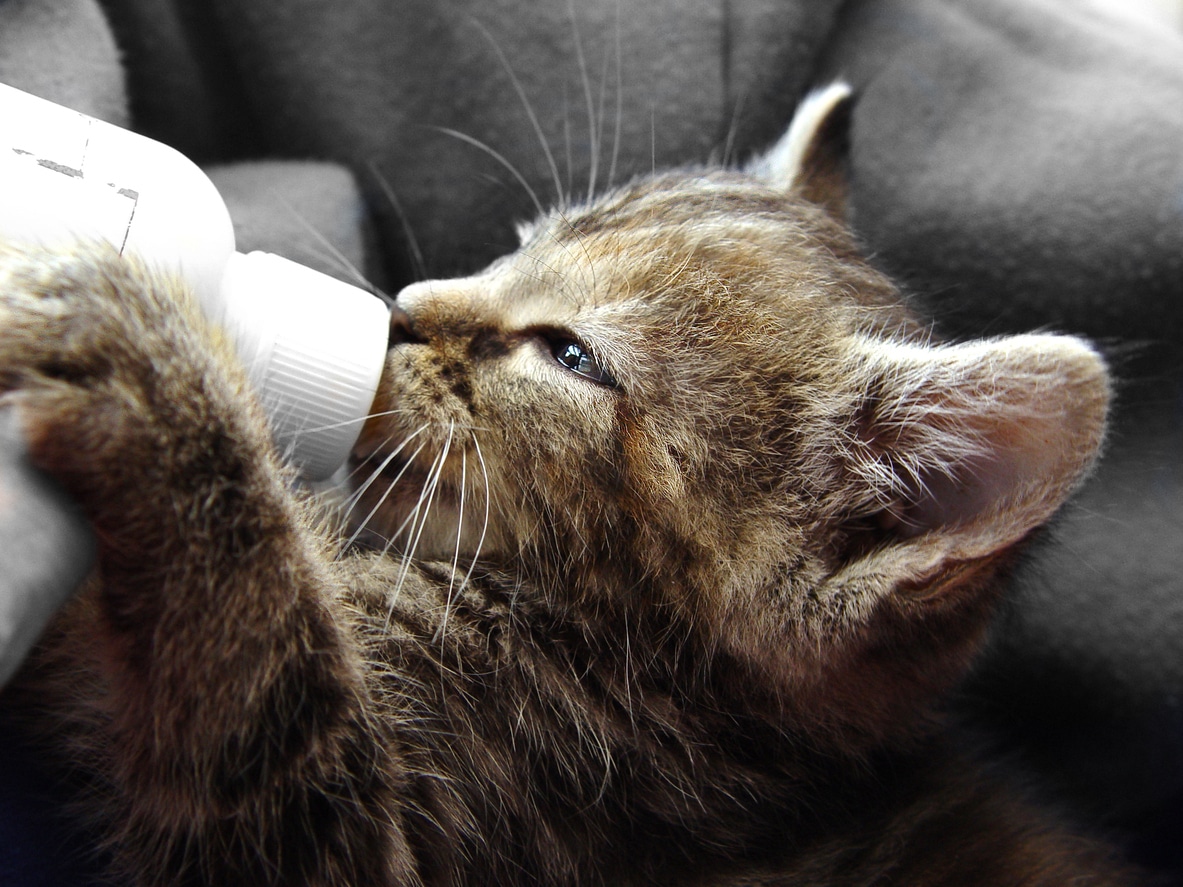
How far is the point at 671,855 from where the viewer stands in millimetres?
1130

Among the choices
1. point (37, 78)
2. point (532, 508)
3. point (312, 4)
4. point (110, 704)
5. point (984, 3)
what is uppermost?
point (984, 3)

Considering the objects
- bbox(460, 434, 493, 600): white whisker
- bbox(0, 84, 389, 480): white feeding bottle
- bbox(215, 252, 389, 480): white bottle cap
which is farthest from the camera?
bbox(460, 434, 493, 600): white whisker

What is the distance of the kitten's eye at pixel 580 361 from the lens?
116 centimetres

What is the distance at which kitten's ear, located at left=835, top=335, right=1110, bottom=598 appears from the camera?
952 millimetres

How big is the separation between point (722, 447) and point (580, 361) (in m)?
0.22

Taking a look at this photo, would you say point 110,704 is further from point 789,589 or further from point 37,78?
point 37,78

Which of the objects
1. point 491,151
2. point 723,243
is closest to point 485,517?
point 723,243

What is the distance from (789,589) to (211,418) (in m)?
0.67

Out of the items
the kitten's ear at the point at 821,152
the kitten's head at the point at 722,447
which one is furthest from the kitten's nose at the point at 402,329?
the kitten's ear at the point at 821,152

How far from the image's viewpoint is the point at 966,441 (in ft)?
3.42

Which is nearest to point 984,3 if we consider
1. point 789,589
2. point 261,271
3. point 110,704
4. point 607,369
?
point 607,369

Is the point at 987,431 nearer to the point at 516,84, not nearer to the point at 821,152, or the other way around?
the point at 821,152

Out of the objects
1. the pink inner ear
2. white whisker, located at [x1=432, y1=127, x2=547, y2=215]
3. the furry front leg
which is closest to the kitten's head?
the pink inner ear

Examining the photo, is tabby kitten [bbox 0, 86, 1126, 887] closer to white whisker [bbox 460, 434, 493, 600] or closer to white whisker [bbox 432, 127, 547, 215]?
white whisker [bbox 460, 434, 493, 600]
